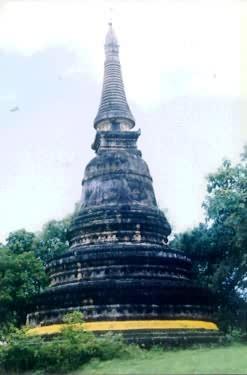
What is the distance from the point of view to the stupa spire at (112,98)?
1019 inches

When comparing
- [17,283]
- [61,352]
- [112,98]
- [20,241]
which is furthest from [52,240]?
[61,352]

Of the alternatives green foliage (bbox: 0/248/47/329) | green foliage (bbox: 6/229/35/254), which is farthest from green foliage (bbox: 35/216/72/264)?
green foliage (bbox: 0/248/47/329)

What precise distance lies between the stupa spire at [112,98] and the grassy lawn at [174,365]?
43.3ft

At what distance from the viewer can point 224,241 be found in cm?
2461

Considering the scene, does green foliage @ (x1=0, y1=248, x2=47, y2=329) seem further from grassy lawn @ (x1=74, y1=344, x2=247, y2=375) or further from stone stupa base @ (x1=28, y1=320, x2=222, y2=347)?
grassy lawn @ (x1=74, y1=344, x2=247, y2=375)

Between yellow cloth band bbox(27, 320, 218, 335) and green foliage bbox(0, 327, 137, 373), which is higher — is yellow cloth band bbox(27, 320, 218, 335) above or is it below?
above

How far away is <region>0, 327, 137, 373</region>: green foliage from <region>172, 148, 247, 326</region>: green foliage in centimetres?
774

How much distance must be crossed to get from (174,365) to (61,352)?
11.7 feet

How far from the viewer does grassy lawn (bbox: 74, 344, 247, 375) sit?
10867 mm

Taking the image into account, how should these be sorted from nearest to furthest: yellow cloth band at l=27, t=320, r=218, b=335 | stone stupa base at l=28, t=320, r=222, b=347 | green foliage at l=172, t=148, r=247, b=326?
stone stupa base at l=28, t=320, r=222, b=347
yellow cloth band at l=27, t=320, r=218, b=335
green foliage at l=172, t=148, r=247, b=326

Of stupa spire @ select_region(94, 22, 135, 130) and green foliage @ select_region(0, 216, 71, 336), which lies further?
stupa spire @ select_region(94, 22, 135, 130)

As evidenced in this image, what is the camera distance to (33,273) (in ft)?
84.3

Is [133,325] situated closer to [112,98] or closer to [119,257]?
[119,257]

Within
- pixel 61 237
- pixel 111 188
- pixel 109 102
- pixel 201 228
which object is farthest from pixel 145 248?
pixel 61 237
